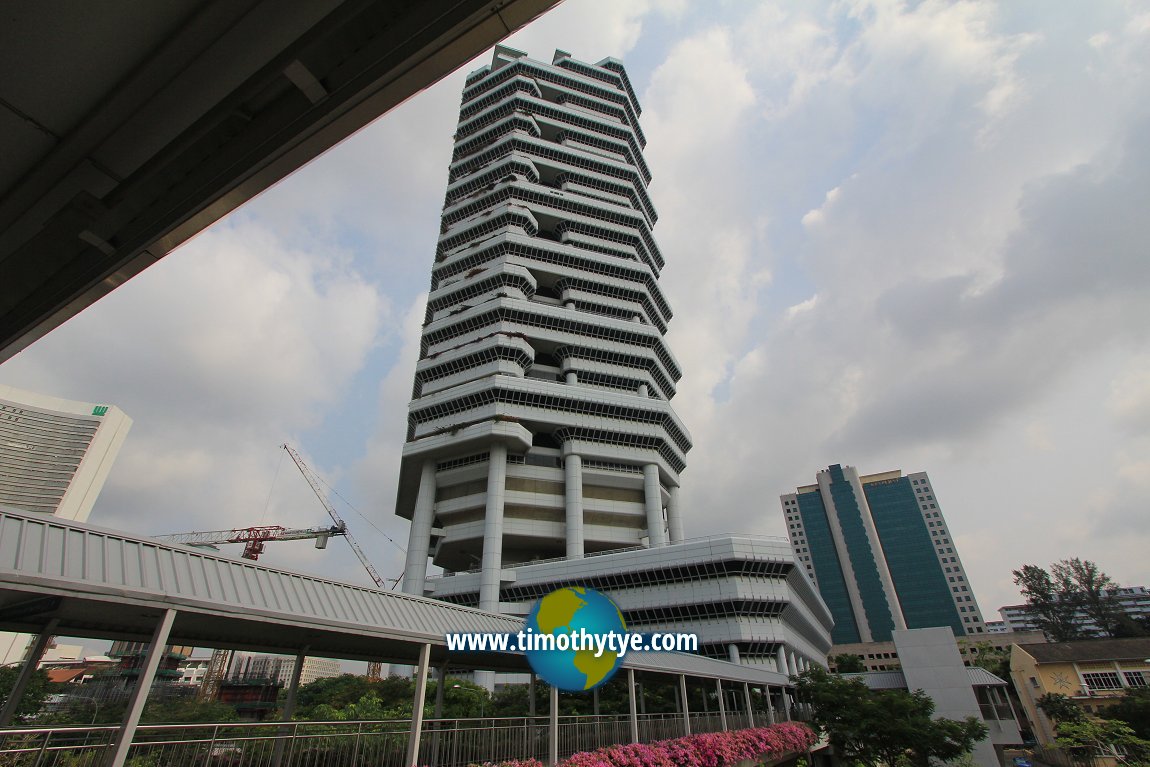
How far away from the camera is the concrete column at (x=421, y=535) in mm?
57969

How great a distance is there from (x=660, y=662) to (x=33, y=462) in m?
171

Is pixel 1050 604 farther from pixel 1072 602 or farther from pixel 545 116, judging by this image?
pixel 545 116

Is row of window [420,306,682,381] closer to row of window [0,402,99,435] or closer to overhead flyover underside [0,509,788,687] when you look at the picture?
overhead flyover underside [0,509,788,687]

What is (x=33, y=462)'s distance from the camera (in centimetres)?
12850

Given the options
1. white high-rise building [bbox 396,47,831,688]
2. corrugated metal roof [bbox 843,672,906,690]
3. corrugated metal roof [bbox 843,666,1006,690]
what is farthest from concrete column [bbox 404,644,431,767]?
corrugated metal roof [bbox 843,672,906,690]

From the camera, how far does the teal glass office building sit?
140 m

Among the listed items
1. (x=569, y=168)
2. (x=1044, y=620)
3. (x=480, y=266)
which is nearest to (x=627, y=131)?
(x=569, y=168)

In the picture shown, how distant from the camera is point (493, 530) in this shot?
5894cm

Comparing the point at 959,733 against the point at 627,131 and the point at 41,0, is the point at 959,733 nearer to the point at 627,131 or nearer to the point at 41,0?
the point at 41,0

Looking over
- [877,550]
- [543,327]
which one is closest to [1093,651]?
[543,327]

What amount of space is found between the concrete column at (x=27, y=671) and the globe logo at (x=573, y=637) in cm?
1061

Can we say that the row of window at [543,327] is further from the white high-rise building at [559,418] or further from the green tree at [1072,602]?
the green tree at [1072,602]

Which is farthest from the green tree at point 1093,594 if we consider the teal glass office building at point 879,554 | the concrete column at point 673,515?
the concrete column at point 673,515

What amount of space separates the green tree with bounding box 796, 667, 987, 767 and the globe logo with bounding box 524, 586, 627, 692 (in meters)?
16.2
